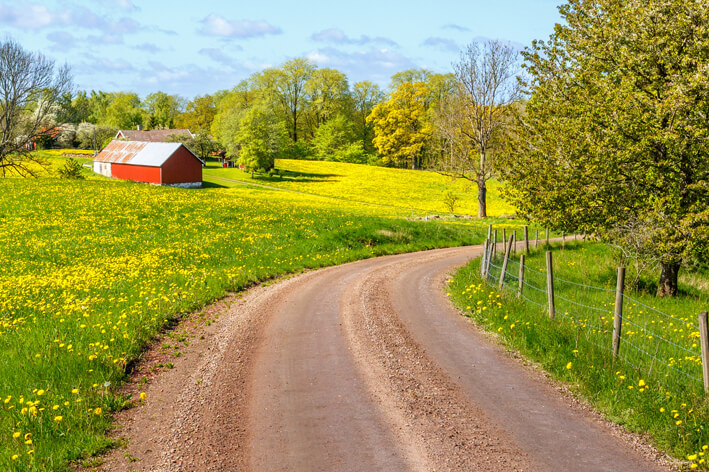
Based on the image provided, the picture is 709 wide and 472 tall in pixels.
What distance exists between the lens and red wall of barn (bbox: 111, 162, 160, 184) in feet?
246

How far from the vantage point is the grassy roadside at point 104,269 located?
30.1 feet

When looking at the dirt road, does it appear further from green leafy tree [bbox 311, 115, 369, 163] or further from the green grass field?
green leafy tree [bbox 311, 115, 369, 163]

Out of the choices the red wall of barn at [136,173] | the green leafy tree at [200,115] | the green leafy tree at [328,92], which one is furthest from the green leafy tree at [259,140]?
the green leafy tree at [200,115]

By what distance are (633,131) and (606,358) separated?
9402 mm

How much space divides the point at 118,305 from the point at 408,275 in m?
12.5

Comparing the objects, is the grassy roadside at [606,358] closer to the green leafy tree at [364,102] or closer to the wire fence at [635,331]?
the wire fence at [635,331]

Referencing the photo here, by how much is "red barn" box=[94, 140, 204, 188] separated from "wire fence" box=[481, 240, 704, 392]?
64011 mm

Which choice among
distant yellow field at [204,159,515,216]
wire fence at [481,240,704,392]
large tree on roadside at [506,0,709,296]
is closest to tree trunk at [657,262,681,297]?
large tree on roadside at [506,0,709,296]

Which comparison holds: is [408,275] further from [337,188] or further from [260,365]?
[337,188]

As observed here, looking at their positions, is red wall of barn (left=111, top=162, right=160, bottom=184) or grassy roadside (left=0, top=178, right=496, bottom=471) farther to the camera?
red wall of barn (left=111, top=162, right=160, bottom=184)

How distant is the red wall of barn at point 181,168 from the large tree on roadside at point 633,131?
2499 inches

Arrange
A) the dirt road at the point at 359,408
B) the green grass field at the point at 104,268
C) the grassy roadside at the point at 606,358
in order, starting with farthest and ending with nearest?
the green grass field at the point at 104,268 → the grassy roadside at the point at 606,358 → the dirt road at the point at 359,408

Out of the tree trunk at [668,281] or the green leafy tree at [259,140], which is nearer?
the tree trunk at [668,281]

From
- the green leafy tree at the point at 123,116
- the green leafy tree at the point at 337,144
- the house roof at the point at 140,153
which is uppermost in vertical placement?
the green leafy tree at the point at 123,116
